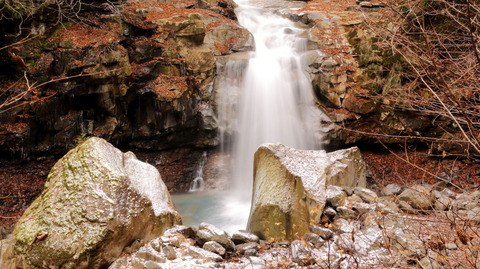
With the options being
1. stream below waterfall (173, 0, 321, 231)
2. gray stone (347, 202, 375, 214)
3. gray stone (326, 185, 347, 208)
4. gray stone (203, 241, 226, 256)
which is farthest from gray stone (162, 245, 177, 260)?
stream below waterfall (173, 0, 321, 231)

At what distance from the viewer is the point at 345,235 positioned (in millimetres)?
5102

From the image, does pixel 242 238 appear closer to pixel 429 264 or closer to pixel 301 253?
pixel 301 253

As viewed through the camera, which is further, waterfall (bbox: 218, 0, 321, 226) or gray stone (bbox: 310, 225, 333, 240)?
waterfall (bbox: 218, 0, 321, 226)

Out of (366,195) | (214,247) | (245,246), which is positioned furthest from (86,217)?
(366,195)

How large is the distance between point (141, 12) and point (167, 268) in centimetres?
928

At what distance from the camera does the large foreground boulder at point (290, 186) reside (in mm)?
5586

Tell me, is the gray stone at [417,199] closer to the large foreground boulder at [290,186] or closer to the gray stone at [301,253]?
the large foreground boulder at [290,186]

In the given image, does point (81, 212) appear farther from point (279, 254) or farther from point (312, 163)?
point (312, 163)

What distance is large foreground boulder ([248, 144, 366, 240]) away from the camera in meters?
5.59

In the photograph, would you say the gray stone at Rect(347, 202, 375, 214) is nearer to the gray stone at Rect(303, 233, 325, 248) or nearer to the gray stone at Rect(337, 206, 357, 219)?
the gray stone at Rect(337, 206, 357, 219)

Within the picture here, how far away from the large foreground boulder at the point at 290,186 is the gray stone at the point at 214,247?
3.64 feet

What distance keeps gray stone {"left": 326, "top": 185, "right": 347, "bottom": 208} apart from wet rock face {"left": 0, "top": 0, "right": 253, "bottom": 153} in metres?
5.59

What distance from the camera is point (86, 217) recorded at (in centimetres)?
456

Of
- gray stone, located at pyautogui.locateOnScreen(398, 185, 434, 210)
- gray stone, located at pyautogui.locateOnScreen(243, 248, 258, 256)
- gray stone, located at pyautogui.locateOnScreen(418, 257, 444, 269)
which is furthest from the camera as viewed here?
gray stone, located at pyautogui.locateOnScreen(398, 185, 434, 210)
